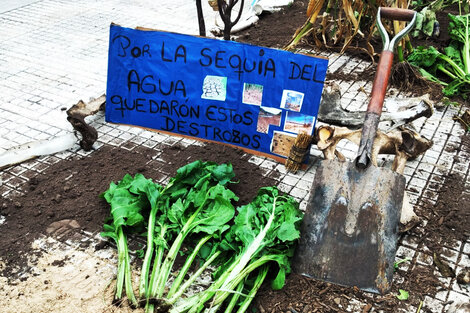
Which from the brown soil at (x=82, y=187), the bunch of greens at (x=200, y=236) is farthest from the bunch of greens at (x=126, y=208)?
the brown soil at (x=82, y=187)

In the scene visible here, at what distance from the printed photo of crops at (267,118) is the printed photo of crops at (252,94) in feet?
0.35

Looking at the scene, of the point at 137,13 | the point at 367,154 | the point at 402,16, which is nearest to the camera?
the point at 367,154

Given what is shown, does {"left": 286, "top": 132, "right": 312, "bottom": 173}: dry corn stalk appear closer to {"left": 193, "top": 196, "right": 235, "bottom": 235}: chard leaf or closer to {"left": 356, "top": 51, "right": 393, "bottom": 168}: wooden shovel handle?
{"left": 356, "top": 51, "right": 393, "bottom": 168}: wooden shovel handle

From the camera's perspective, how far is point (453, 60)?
712 centimetres

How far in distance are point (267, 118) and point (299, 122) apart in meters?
0.35

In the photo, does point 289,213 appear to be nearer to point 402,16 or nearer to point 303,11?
point 402,16

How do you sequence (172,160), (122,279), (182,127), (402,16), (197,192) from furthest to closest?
(182,127) < (172,160) < (402,16) < (197,192) < (122,279)

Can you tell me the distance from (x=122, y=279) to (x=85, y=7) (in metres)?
7.34

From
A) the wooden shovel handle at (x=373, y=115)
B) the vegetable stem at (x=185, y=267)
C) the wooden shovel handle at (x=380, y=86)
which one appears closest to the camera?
the vegetable stem at (x=185, y=267)

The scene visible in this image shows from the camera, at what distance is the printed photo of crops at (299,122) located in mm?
5078

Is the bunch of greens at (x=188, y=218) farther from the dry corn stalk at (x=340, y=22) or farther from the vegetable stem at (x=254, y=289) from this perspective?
the dry corn stalk at (x=340, y=22)

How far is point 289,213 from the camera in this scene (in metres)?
4.03

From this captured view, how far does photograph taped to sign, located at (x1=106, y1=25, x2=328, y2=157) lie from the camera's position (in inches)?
198

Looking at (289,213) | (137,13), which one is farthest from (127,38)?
(137,13)
